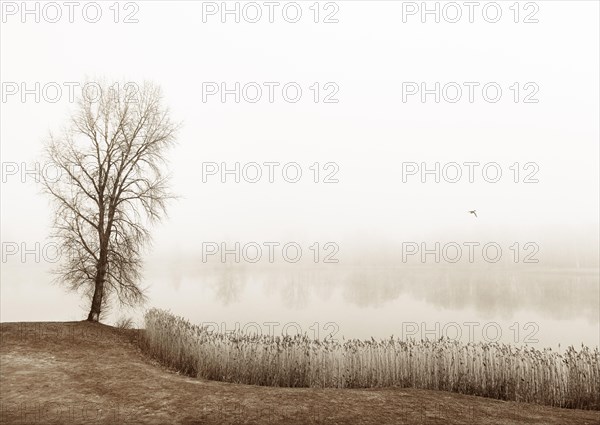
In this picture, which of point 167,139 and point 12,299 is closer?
point 167,139

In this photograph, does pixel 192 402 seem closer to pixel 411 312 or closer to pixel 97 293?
pixel 97 293

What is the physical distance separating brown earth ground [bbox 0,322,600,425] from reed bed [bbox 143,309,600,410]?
1.27m

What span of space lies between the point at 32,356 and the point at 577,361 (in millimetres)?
17167

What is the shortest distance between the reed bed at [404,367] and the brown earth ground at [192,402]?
49.9 inches

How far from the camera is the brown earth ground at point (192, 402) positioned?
8.80 meters

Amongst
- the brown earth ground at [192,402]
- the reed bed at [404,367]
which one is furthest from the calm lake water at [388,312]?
the reed bed at [404,367]

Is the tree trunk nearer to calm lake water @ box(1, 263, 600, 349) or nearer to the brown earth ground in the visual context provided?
calm lake water @ box(1, 263, 600, 349)

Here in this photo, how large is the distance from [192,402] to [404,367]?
6.64 meters

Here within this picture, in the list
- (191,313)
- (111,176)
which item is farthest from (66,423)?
(191,313)

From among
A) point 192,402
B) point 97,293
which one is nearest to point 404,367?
point 192,402

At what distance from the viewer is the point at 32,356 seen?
1313cm

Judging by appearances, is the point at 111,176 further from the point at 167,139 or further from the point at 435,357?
the point at 435,357

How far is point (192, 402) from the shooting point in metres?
9.73

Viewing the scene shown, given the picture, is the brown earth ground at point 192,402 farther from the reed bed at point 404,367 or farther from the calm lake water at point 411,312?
the calm lake water at point 411,312
